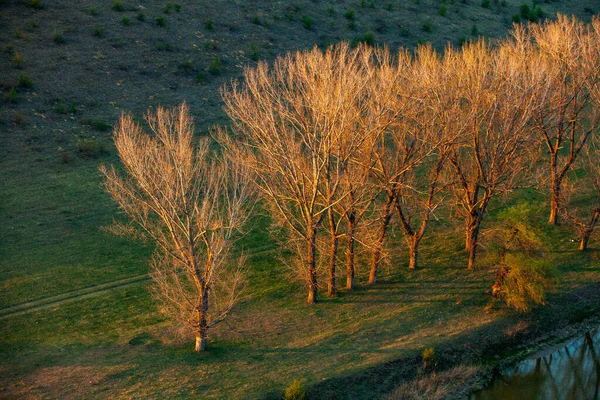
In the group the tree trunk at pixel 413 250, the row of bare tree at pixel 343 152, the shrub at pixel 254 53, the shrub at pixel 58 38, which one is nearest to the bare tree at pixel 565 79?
the row of bare tree at pixel 343 152

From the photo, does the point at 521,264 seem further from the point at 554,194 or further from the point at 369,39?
the point at 369,39

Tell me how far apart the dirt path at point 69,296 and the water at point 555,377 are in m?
14.8

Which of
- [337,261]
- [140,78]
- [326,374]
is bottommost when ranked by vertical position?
[326,374]

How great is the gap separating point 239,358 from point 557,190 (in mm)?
18961

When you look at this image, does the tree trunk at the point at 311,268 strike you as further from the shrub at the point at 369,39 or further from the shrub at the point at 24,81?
the shrub at the point at 369,39

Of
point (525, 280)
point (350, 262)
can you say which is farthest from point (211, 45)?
point (525, 280)

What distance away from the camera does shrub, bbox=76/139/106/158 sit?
38.3m

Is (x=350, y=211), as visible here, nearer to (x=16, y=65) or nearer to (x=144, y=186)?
(x=144, y=186)

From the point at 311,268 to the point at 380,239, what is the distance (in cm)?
316

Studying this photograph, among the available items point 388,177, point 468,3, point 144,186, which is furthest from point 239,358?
point 468,3

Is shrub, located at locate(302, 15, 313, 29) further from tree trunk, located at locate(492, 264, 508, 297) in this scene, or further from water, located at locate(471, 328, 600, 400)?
water, located at locate(471, 328, 600, 400)

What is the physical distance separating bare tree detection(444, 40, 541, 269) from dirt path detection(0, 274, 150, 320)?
14703 mm

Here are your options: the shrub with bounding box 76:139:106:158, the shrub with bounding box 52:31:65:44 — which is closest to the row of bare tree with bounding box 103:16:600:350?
the shrub with bounding box 76:139:106:158

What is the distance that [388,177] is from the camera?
25.3 metres
